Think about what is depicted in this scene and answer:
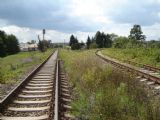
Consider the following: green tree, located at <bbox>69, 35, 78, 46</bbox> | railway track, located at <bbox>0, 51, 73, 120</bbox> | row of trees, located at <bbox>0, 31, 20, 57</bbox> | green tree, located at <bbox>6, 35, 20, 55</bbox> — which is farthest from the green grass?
green tree, located at <bbox>69, 35, 78, 46</bbox>

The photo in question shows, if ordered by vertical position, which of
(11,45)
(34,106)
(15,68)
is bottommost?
(11,45)

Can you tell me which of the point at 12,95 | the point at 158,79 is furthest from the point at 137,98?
the point at 158,79

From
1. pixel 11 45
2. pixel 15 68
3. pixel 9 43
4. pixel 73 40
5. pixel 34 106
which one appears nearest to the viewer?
pixel 34 106

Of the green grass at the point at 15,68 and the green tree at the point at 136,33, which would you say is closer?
the green grass at the point at 15,68

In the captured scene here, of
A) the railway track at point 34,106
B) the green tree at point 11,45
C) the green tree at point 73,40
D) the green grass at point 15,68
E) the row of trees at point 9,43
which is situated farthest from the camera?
the green tree at point 73,40

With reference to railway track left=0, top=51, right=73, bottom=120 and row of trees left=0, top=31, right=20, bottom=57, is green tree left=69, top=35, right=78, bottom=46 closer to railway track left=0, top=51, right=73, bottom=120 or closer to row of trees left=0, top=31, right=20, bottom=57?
row of trees left=0, top=31, right=20, bottom=57

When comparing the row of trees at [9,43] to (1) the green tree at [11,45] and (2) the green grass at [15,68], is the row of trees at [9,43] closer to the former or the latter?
(1) the green tree at [11,45]

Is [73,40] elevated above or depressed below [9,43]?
above

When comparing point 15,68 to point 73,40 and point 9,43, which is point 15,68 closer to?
point 9,43

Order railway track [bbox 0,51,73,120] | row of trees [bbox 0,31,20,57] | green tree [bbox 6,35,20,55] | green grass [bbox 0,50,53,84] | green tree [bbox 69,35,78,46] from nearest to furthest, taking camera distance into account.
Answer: railway track [bbox 0,51,73,120] → green grass [bbox 0,50,53,84] → row of trees [bbox 0,31,20,57] → green tree [bbox 6,35,20,55] → green tree [bbox 69,35,78,46]

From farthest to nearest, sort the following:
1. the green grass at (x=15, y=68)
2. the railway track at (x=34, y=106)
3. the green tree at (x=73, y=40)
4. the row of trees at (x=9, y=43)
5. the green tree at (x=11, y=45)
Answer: the green tree at (x=73, y=40) < the green tree at (x=11, y=45) < the row of trees at (x=9, y=43) < the green grass at (x=15, y=68) < the railway track at (x=34, y=106)

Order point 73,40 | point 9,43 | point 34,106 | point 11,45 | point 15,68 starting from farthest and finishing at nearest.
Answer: point 73,40 < point 11,45 < point 9,43 < point 15,68 < point 34,106

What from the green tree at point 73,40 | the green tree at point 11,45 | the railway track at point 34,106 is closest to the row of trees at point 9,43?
the green tree at point 11,45

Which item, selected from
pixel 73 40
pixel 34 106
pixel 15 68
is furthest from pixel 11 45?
pixel 34 106
